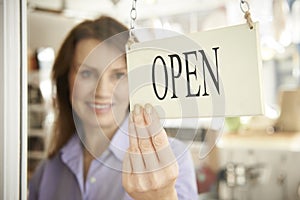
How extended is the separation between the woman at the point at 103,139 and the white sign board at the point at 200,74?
0.05 m

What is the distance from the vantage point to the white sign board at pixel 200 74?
547 mm

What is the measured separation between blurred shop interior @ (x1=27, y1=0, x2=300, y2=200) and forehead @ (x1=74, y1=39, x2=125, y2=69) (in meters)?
0.07

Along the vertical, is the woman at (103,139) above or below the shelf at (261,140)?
above

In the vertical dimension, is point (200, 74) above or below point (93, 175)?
above

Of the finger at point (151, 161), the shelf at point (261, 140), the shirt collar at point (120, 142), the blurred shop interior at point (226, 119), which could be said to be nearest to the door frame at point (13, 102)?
the blurred shop interior at point (226, 119)

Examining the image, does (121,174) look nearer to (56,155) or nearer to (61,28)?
(56,155)

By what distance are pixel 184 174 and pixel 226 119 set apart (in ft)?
1.13

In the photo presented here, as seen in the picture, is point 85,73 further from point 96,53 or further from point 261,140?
point 261,140

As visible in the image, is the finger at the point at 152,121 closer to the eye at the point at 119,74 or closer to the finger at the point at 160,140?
the finger at the point at 160,140

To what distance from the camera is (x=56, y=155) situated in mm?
925

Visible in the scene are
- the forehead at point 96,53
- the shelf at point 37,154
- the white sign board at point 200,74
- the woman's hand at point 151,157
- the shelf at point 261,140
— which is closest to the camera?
the white sign board at point 200,74

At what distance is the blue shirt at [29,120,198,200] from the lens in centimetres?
71

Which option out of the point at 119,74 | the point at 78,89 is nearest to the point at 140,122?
the point at 119,74

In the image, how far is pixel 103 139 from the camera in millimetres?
794
